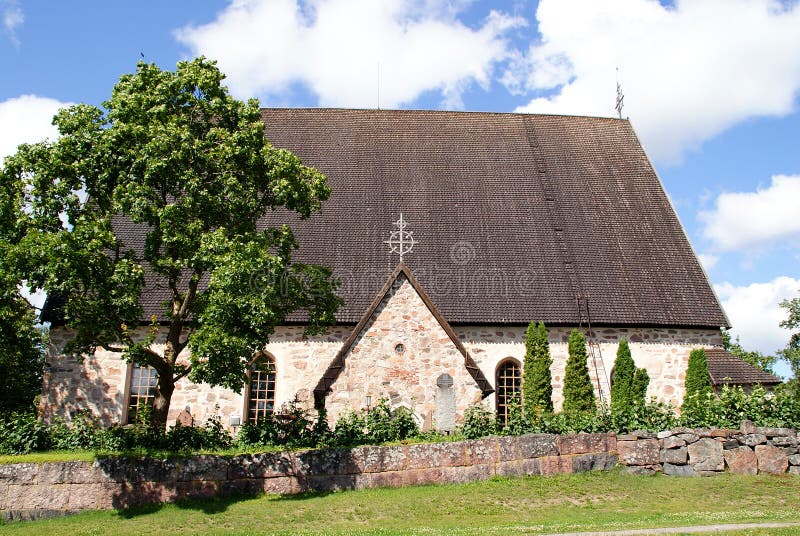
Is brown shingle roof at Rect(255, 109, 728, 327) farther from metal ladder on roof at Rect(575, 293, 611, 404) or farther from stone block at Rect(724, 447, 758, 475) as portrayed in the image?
stone block at Rect(724, 447, 758, 475)

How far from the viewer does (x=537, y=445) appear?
13.7 metres

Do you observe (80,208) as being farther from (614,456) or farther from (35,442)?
(614,456)

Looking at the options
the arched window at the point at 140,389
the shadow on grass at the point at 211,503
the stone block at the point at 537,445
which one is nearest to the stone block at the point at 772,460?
the stone block at the point at 537,445

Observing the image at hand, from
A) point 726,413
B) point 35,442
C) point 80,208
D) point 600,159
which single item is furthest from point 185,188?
point 600,159

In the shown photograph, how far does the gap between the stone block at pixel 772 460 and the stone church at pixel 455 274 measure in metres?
5.46

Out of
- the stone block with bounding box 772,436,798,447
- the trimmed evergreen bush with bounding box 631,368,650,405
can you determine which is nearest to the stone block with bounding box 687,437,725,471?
the stone block with bounding box 772,436,798,447

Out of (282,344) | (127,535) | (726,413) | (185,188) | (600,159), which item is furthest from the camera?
(600,159)

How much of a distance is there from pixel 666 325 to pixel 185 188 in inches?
539

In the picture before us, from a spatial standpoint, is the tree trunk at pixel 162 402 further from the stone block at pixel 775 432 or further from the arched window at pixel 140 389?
the stone block at pixel 775 432

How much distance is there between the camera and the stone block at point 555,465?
13.7 m

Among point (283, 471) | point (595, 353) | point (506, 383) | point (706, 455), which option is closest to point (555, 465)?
point (706, 455)

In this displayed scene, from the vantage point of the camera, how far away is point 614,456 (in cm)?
1410

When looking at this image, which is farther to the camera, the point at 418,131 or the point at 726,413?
the point at 418,131

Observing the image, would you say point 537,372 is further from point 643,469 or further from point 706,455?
point 706,455
